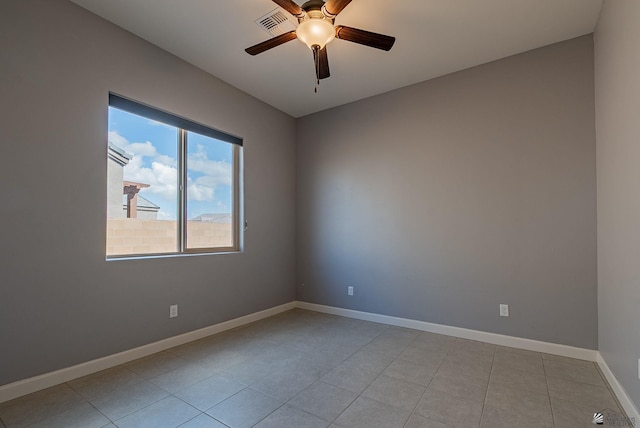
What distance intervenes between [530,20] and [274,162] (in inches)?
119

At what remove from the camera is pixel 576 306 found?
8.39 ft

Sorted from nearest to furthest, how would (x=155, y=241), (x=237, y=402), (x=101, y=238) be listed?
(x=237, y=402) → (x=101, y=238) → (x=155, y=241)

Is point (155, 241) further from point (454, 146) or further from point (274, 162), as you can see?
point (454, 146)

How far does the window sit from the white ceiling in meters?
0.68

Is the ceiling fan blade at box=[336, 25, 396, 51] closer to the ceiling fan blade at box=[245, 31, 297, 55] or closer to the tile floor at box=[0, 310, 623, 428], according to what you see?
the ceiling fan blade at box=[245, 31, 297, 55]

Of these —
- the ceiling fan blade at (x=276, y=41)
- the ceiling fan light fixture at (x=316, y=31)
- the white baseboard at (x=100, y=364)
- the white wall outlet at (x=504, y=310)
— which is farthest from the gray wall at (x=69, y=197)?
the white wall outlet at (x=504, y=310)

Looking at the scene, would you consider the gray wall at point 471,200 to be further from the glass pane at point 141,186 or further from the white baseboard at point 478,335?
the glass pane at point 141,186

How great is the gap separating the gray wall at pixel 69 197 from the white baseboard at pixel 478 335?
1806 mm

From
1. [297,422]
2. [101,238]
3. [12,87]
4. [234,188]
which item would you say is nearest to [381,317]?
[297,422]

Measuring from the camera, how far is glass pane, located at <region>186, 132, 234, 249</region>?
10.4ft

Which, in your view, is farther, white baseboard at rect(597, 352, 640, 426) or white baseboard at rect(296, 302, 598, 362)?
white baseboard at rect(296, 302, 598, 362)

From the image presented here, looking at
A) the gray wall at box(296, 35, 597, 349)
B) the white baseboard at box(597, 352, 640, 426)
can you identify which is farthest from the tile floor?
the gray wall at box(296, 35, 597, 349)

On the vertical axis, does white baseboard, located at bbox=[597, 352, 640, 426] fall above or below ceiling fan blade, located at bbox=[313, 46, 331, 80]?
below

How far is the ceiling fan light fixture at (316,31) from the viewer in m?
1.97
